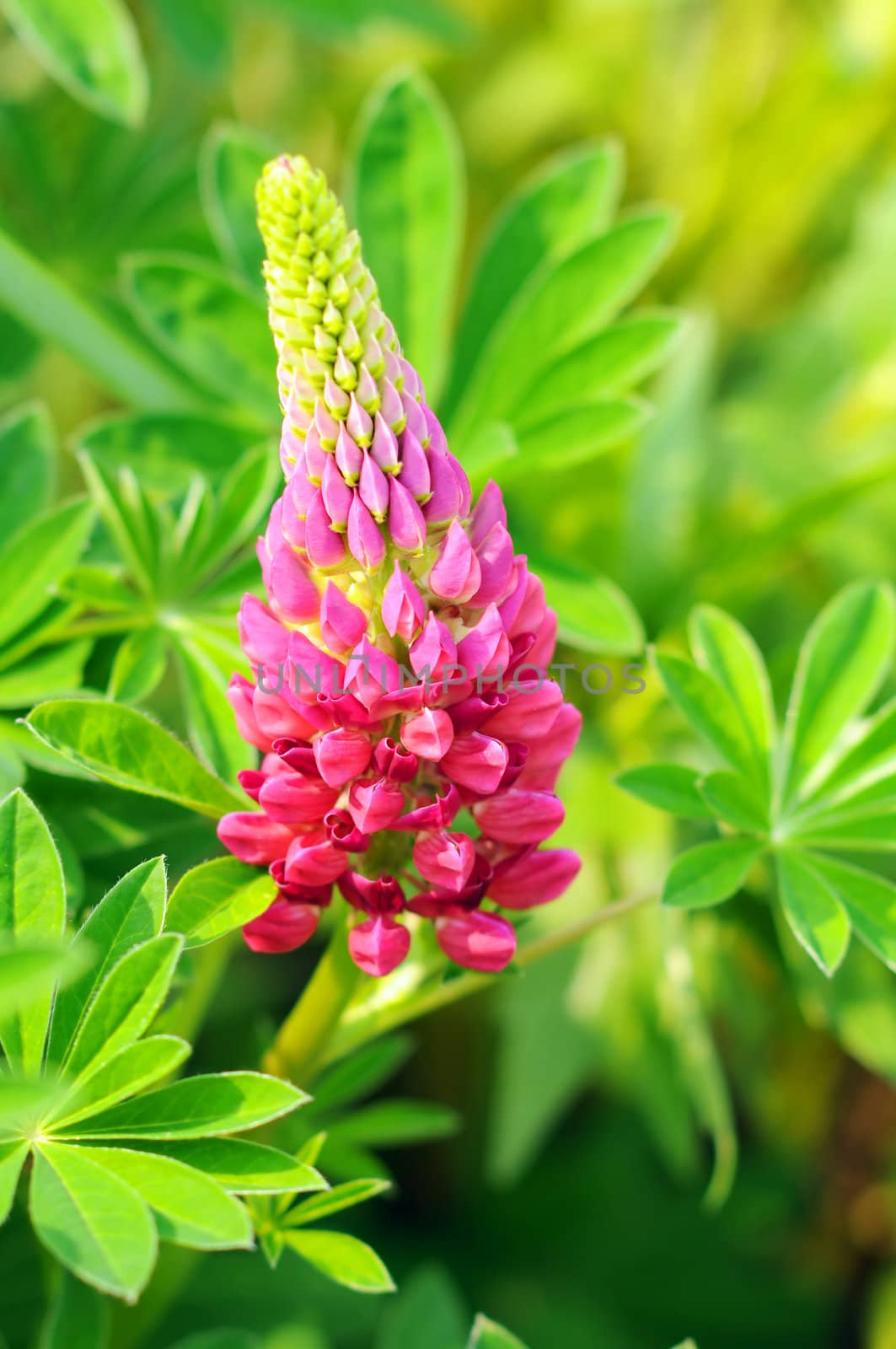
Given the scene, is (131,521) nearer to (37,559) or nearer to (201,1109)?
(37,559)

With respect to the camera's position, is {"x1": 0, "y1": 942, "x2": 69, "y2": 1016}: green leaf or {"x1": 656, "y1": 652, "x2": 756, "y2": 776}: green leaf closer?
{"x1": 0, "y1": 942, "x2": 69, "y2": 1016}: green leaf

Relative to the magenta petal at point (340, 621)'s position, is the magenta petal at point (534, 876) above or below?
below

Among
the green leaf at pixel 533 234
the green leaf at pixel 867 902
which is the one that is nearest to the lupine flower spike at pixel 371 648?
the green leaf at pixel 867 902

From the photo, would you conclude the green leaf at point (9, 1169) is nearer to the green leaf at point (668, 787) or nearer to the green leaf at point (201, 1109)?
the green leaf at point (201, 1109)

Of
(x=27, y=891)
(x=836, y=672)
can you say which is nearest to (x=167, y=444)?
(x=27, y=891)

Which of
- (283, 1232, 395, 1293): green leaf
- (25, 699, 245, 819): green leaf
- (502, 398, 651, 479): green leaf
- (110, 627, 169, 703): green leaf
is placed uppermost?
(502, 398, 651, 479): green leaf

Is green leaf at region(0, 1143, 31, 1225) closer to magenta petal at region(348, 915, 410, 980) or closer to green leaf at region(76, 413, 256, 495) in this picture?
magenta petal at region(348, 915, 410, 980)

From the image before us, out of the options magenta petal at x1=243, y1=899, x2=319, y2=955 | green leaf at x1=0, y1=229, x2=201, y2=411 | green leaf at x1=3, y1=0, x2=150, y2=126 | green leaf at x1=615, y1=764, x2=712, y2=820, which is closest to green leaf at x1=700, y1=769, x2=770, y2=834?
green leaf at x1=615, y1=764, x2=712, y2=820
